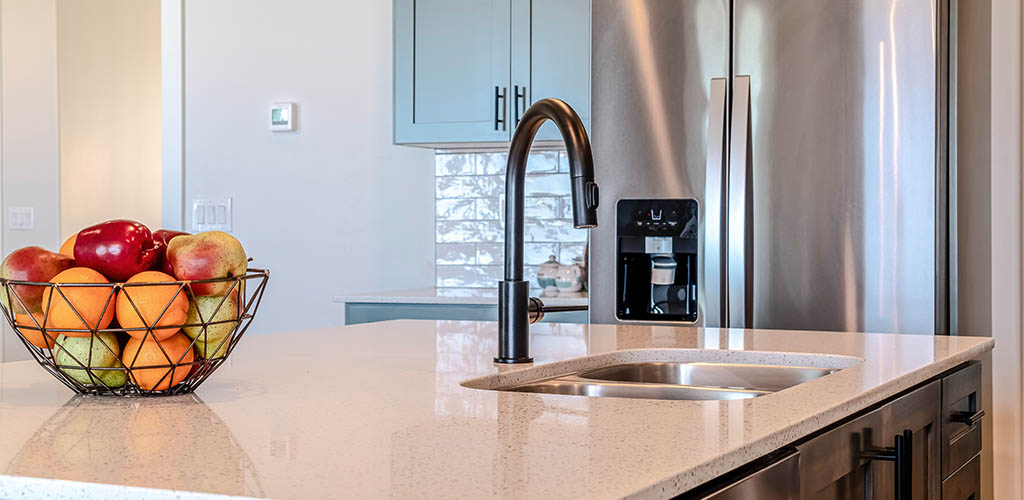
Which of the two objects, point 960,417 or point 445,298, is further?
point 445,298

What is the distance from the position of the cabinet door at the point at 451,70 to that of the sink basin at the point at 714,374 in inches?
78.2

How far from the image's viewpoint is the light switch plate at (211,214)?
4.37 m

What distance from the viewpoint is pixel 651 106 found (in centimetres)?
304

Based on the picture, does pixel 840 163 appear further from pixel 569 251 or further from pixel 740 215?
pixel 569 251

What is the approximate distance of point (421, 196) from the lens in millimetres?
4074

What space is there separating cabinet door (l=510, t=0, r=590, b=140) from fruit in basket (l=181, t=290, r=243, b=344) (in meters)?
2.48

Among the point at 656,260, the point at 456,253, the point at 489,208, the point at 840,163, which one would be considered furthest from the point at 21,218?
the point at 840,163

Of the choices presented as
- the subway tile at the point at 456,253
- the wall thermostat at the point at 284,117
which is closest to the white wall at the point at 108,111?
the wall thermostat at the point at 284,117

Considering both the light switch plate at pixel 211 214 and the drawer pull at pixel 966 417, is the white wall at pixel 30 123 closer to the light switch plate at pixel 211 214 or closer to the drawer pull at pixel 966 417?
the light switch plate at pixel 211 214

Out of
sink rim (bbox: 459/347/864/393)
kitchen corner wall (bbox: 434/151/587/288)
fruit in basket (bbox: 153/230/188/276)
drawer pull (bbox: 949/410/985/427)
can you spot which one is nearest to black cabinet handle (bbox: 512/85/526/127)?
kitchen corner wall (bbox: 434/151/587/288)

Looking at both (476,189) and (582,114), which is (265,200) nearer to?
(476,189)

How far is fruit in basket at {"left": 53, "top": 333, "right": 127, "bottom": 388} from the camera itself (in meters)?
1.05

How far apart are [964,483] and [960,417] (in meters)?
0.14

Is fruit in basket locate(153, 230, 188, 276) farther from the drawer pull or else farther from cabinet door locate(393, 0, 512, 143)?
cabinet door locate(393, 0, 512, 143)
